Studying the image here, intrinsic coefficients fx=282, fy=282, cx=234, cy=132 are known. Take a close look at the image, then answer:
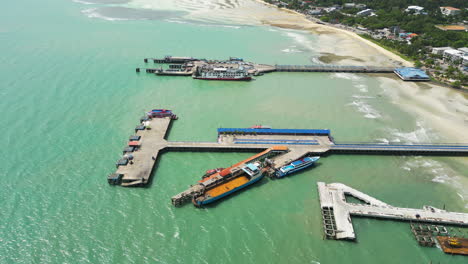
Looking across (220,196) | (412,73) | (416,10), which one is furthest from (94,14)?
(416,10)

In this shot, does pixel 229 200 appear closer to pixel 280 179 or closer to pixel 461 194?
pixel 280 179

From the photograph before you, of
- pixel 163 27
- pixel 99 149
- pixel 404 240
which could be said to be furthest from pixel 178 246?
pixel 163 27

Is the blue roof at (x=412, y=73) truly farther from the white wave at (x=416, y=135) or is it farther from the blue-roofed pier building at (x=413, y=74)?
the white wave at (x=416, y=135)

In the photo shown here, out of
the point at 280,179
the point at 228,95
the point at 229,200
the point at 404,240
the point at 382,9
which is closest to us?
the point at 404,240

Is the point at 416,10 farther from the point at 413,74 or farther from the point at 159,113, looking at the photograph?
the point at 159,113

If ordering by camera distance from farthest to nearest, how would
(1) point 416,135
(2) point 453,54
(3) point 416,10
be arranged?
(3) point 416,10 < (2) point 453,54 < (1) point 416,135

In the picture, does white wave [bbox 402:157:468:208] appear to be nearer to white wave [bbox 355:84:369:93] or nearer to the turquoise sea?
the turquoise sea

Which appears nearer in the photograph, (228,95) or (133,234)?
(133,234)
